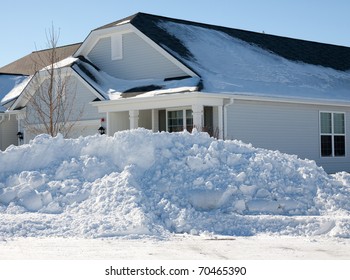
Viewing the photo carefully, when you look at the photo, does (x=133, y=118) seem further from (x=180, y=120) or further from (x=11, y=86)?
(x=11, y=86)

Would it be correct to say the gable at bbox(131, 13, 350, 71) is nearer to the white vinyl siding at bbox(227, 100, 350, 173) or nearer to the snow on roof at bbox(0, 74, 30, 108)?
the white vinyl siding at bbox(227, 100, 350, 173)

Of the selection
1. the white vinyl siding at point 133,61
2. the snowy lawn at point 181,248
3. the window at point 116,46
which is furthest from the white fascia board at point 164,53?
the snowy lawn at point 181,248

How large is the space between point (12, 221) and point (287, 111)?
552 inches

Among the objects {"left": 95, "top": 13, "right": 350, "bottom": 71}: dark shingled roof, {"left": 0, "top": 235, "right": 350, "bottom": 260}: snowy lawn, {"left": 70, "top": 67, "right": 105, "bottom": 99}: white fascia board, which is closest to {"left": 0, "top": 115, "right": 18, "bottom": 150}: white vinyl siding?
{"left": 70, "top": 67, "right": 105, "bottom": 99}: white fascia board

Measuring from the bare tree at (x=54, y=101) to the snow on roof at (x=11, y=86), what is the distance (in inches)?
167

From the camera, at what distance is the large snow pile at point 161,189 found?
A: 10469mm

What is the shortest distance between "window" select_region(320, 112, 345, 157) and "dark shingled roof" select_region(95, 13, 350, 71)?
3.59 metres

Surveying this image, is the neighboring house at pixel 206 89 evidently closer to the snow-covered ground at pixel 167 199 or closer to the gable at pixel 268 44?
the gable at pixel 268 44

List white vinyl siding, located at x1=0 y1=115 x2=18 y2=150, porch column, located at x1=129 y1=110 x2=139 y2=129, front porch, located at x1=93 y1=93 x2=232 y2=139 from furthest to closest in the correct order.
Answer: white vinyl siding, located at x1=0 y1=115 x2=18 y2=150 < porch column, located at x1=129 y1=110 x2=139 y2=129 < front porch, located at x1=93 y1=93 x2=232 y2=139

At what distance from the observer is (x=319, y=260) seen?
816 cm

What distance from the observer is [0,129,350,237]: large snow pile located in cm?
1047

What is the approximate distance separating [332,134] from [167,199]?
1494cm

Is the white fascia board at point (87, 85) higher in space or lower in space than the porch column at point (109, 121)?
higher

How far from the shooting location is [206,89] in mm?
19625
